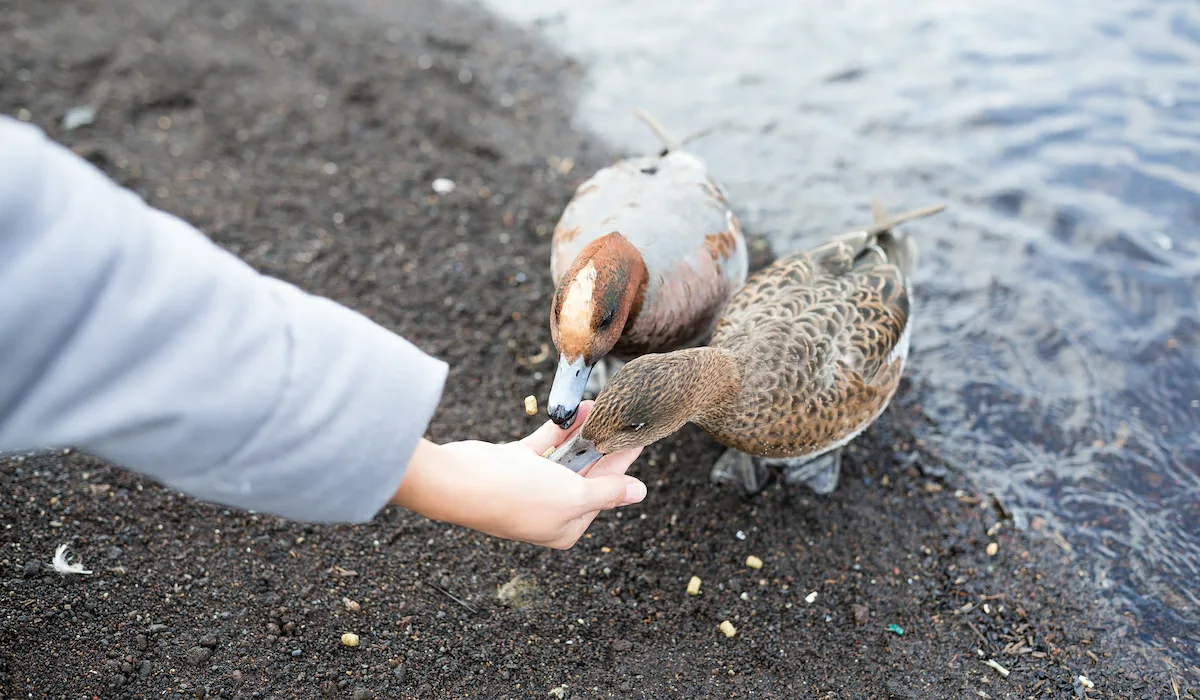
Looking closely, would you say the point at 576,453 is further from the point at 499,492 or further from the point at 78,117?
the point at 78,117

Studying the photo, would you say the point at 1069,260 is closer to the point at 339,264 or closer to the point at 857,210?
the point at 857,210

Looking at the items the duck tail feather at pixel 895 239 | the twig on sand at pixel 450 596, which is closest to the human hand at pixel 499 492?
the twig on sand at pixel 450 596

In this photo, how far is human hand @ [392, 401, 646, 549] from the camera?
185cm

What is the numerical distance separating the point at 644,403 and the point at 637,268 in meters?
0.91

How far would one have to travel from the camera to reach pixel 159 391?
4.57 ft

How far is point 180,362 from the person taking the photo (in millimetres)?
1397

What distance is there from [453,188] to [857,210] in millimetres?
2633

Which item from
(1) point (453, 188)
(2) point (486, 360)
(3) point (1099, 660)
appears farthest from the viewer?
(1) point (453, 188)

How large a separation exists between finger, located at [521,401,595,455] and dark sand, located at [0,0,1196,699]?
627 millimetres

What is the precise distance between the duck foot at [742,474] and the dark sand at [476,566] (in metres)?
0.07

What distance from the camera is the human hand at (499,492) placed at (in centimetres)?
185

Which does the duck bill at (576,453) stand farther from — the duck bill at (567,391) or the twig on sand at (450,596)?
the twig on sand at (450,596)

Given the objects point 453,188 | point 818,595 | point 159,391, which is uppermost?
point 159,391

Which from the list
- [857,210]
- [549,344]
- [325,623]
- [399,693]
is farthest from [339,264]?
[857,210]
